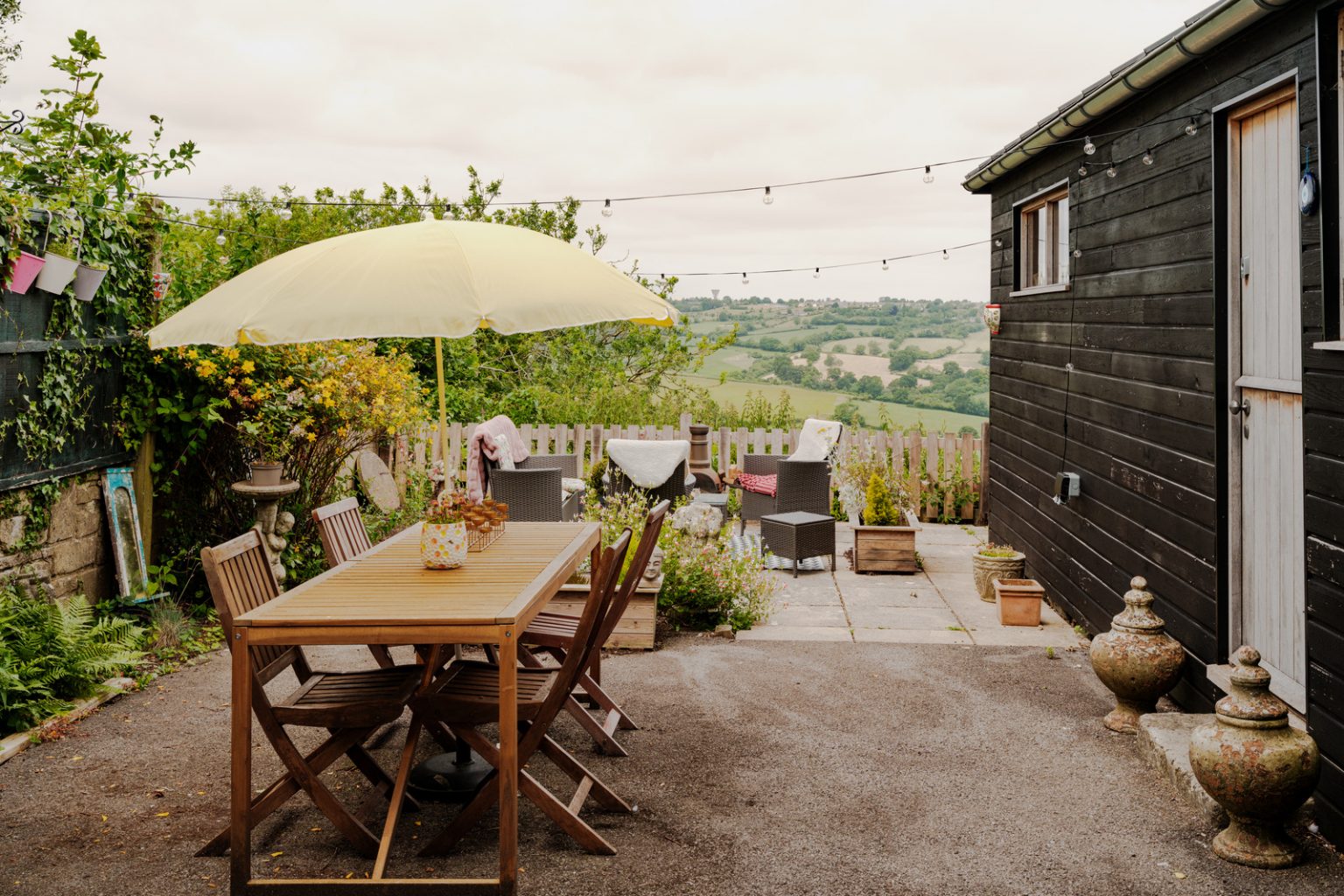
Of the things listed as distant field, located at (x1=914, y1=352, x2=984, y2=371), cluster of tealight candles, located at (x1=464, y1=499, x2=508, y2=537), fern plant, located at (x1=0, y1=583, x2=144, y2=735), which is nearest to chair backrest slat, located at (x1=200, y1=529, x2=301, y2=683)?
cluster of tealight candles, located at (x1=464, y1=499, x2=508, y2=537)

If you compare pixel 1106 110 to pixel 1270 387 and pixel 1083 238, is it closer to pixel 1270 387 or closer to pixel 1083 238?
pixel 1083 238

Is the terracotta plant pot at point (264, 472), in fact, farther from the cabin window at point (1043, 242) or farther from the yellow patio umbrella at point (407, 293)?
the cabin window at point (1043, 242)

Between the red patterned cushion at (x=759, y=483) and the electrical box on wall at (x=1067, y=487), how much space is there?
363cm

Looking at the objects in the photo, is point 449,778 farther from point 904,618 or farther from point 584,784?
point 904,618

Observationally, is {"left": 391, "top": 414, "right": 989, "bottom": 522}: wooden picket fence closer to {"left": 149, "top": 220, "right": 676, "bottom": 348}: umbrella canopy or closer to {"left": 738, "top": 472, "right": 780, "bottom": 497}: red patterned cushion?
{"left": 738, "top": 472, "right": 780, "bottom": 497}: red patterned cushion

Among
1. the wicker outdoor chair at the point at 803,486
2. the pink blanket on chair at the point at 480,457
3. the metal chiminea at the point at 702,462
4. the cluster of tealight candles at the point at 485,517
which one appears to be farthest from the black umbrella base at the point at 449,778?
the metal chiminea at the point at 702,462

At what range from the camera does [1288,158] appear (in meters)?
4.08

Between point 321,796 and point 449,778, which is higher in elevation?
point 321,796

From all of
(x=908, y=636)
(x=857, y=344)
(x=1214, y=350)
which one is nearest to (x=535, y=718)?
(x=1214, y=350)

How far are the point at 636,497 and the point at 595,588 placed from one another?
17.4ft

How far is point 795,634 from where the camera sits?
6594 millimetres

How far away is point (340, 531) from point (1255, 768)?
11.9ft

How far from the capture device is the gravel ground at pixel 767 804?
3277 millimetres

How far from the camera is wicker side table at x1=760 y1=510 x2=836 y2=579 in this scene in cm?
856
